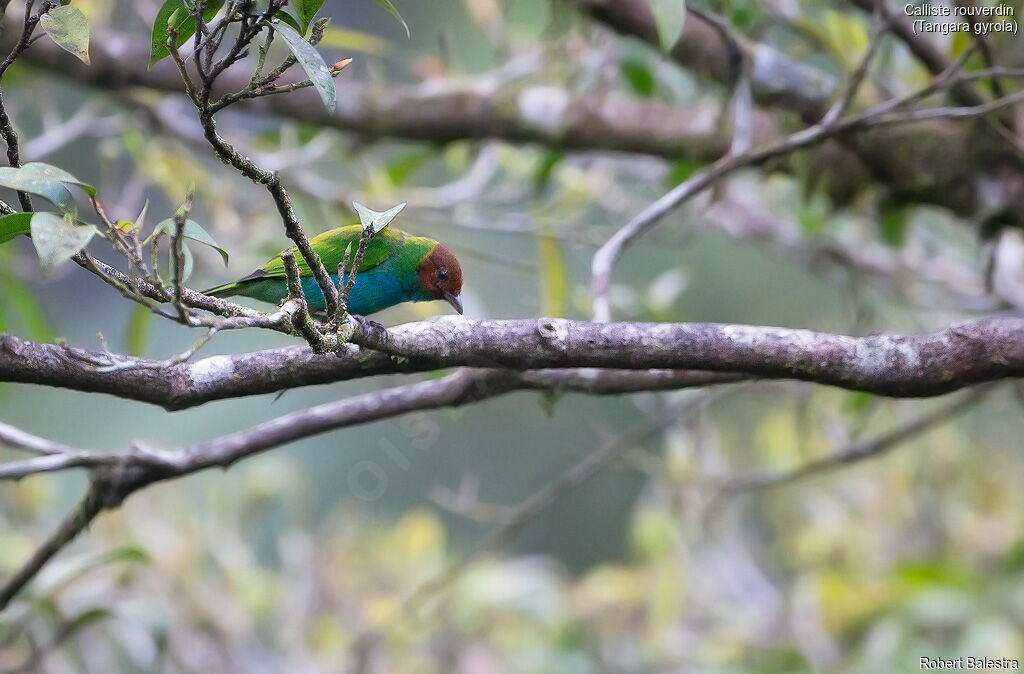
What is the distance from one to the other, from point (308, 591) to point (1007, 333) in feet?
12.6

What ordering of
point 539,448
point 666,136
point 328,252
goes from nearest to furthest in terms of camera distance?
1. point 328,252
2. point 666,136
3. point 539,448

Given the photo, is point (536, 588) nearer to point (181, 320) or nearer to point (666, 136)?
point (666, 136)

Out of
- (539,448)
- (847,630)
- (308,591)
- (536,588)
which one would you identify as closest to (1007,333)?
(847,630)

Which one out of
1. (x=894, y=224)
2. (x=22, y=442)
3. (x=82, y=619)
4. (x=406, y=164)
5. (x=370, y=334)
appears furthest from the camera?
(x=406, y=164)

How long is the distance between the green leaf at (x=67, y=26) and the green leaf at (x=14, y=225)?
0.91 feet

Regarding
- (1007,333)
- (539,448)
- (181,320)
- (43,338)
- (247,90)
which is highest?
(247,90)

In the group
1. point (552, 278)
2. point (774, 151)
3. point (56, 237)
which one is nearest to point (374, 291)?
point (552, 278)

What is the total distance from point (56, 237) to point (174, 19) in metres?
0.42

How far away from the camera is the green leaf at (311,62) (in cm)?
139

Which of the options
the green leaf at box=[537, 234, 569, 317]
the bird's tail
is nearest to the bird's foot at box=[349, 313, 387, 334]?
the bird's tail

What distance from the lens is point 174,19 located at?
4.80 feet

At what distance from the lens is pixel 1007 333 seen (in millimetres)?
2242

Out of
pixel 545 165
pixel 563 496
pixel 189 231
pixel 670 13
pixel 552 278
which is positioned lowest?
pixel 563 496

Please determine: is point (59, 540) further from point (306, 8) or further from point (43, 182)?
point (306, 8)
